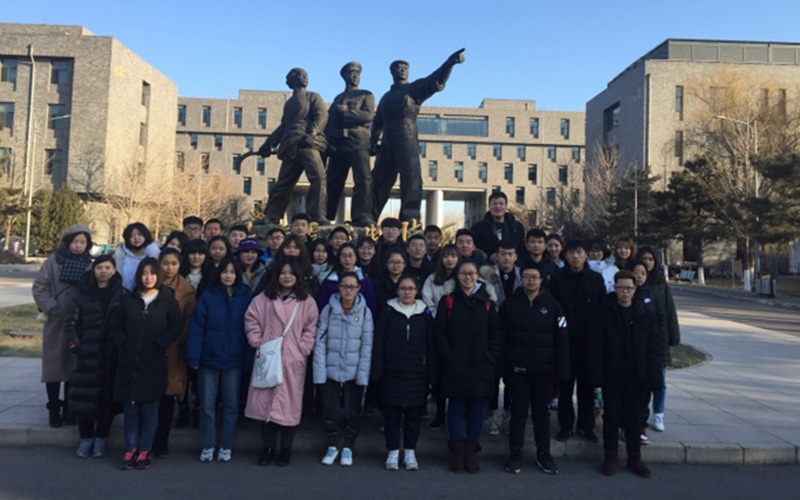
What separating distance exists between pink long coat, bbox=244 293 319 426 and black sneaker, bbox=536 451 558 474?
2.11m

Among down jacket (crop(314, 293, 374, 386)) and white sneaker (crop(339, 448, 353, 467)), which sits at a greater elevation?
down jacket (crop(314, 293, 374, 386))

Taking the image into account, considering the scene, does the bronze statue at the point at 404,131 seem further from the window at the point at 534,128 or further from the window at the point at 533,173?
the window at the point at 534,128

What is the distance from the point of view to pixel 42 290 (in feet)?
16.8

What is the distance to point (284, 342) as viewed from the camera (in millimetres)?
4688

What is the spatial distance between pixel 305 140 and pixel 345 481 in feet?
20.3

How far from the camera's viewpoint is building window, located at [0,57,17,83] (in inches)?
1649

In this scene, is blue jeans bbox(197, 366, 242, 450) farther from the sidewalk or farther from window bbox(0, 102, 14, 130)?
window bbox(0, 102, 14, 130)

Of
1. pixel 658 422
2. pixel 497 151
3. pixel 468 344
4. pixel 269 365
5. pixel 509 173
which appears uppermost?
pixel 497 151

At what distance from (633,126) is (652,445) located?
1807 inches

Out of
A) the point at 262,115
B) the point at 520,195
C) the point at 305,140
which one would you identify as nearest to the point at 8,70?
the point at 262,115

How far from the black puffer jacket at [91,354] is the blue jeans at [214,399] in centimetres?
75

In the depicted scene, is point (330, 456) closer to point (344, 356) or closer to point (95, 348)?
point (344, 356)

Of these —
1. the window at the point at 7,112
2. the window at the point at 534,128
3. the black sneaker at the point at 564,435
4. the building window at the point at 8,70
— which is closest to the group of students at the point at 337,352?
the black sneaker at the point at 564,435

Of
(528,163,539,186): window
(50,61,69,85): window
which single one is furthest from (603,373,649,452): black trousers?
(528,163,539,186): window
